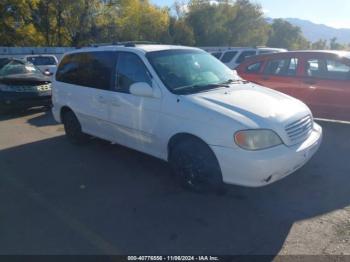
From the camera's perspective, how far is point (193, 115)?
416cm

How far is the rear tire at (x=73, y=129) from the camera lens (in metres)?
6.49

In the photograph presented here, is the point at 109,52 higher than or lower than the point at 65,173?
higher

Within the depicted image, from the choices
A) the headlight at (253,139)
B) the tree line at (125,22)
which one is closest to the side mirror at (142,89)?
the headlight at (253,139)

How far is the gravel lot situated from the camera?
3.37 metres

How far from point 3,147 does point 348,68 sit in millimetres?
6573

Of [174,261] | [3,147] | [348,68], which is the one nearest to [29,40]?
[3,147]

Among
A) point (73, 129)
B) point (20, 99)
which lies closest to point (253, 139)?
point (73, 129)

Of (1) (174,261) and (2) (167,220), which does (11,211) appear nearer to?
(2) (167,220)

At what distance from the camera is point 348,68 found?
6672 millimetres

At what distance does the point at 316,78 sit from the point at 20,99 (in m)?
7.31

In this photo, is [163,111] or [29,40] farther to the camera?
[29,40]

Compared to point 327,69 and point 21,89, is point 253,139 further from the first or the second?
point 21,89

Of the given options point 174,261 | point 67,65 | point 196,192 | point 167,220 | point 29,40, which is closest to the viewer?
point 174,261

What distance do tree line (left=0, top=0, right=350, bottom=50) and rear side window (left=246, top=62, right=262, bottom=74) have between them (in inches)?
1092
